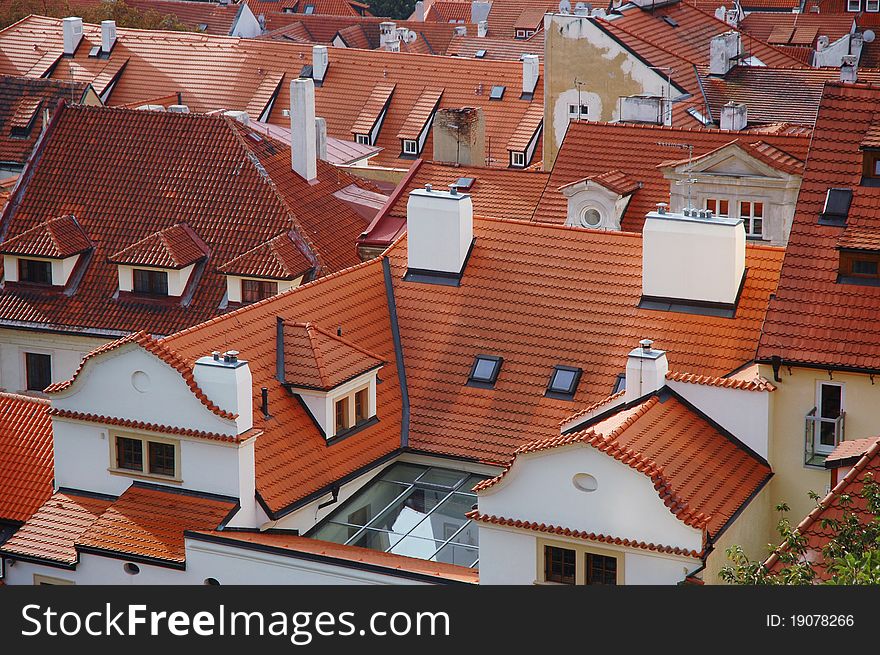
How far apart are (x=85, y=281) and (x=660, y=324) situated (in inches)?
853

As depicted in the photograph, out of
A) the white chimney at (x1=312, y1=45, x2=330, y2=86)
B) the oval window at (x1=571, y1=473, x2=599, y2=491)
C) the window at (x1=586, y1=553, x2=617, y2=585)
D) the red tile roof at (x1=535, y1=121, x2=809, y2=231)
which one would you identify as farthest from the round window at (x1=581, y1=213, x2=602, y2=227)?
the white chimney at (x1=312, y1=45, x2=330, y2=86)

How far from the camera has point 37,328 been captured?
182 feet

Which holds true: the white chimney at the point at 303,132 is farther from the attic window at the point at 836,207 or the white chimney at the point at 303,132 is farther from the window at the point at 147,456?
the attic window at the point at 836,207

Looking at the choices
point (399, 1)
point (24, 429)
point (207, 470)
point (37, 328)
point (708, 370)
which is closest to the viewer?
point (207, 470)

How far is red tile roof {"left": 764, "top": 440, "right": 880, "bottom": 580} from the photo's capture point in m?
30.6

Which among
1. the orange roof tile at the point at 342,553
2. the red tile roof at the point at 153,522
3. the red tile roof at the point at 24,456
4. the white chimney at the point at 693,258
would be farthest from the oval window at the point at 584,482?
the red tile roof at the point at 24,456

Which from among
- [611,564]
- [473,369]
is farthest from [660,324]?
[611,564]

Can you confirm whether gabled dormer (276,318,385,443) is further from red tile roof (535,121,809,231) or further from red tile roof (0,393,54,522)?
red tile roof (535,121,809,231)

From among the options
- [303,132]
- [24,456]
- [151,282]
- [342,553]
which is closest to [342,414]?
[342,553]

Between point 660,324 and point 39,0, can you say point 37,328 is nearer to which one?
point 660,324

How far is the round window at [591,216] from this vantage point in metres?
53.1

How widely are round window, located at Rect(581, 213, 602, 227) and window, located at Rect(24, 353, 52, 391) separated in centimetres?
1653

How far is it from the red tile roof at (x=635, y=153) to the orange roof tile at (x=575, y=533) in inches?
797

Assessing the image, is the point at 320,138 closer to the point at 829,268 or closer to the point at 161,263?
the point at 161,263
